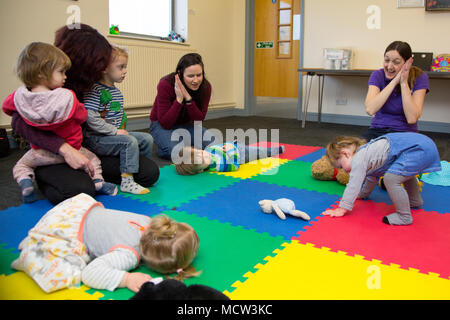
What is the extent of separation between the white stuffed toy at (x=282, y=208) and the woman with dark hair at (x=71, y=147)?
835 mm

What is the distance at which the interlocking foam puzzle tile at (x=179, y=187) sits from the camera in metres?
2.22

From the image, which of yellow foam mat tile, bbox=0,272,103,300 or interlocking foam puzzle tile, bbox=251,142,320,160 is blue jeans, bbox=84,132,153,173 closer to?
yellow foam mat tile, bbox=0,272,103,300

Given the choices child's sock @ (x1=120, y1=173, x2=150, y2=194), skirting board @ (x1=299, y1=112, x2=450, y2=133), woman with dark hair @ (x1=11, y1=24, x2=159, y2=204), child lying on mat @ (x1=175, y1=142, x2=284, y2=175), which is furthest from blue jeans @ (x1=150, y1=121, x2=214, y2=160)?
skirting board @ (x1=299, y1=112, x2=450, y2=133)

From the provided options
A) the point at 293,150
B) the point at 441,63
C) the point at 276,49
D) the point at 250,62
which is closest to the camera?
the point at 293,150

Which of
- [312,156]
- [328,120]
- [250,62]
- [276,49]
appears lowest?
[312,156]

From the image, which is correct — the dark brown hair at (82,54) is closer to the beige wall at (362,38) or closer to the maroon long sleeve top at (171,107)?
the maroon long sleeve top at (171,107)

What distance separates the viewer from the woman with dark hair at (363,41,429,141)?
2.49 metres

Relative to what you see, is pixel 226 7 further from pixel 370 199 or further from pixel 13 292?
pixel 13 292

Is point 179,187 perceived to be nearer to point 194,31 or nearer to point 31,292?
point 31,292

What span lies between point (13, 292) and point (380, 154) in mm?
1662

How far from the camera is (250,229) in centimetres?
179

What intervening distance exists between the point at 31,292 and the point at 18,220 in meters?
0.70

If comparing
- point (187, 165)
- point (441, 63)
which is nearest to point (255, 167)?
point (187, 165)

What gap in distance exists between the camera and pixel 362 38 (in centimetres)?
513
